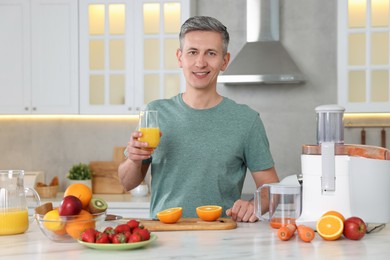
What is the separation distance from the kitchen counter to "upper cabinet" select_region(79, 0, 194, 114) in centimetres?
263

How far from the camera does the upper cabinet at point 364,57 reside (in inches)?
178

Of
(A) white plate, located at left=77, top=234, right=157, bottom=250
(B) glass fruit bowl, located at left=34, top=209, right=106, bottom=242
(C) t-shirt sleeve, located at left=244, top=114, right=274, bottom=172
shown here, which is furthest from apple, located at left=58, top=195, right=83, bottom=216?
(C) t-shirt sleeve, located at left=244, top=114, right=274, bottom=172

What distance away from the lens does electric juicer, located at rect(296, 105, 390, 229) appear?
6.89ft

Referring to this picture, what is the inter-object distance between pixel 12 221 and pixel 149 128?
1.86 ft

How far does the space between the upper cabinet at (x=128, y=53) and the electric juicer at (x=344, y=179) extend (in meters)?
2.60

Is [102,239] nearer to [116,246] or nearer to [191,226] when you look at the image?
[116,246]

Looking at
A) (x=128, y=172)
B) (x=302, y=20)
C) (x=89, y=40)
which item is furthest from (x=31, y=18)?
(x=128, y=172)

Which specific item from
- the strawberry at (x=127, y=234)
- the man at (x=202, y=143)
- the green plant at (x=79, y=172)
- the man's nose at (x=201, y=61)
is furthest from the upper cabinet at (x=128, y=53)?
the strawberry at (x=127, y=234)

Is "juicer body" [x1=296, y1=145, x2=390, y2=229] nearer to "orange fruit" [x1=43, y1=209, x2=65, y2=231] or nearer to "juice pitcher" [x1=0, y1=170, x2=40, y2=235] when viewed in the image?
"orange fruit" [x1=43, y1=209, x2=65, y2=231]

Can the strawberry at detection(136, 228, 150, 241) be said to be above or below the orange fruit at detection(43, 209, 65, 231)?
below

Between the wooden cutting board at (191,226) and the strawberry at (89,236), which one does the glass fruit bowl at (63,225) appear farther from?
the wooden cutting board at (191,226)

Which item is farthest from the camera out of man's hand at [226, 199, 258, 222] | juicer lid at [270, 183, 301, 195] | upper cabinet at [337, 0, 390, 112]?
upper cabinet at [337, 0, 390, 112]

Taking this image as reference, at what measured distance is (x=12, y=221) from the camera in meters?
2.12

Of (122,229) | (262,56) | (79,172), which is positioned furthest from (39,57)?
(122,229)
